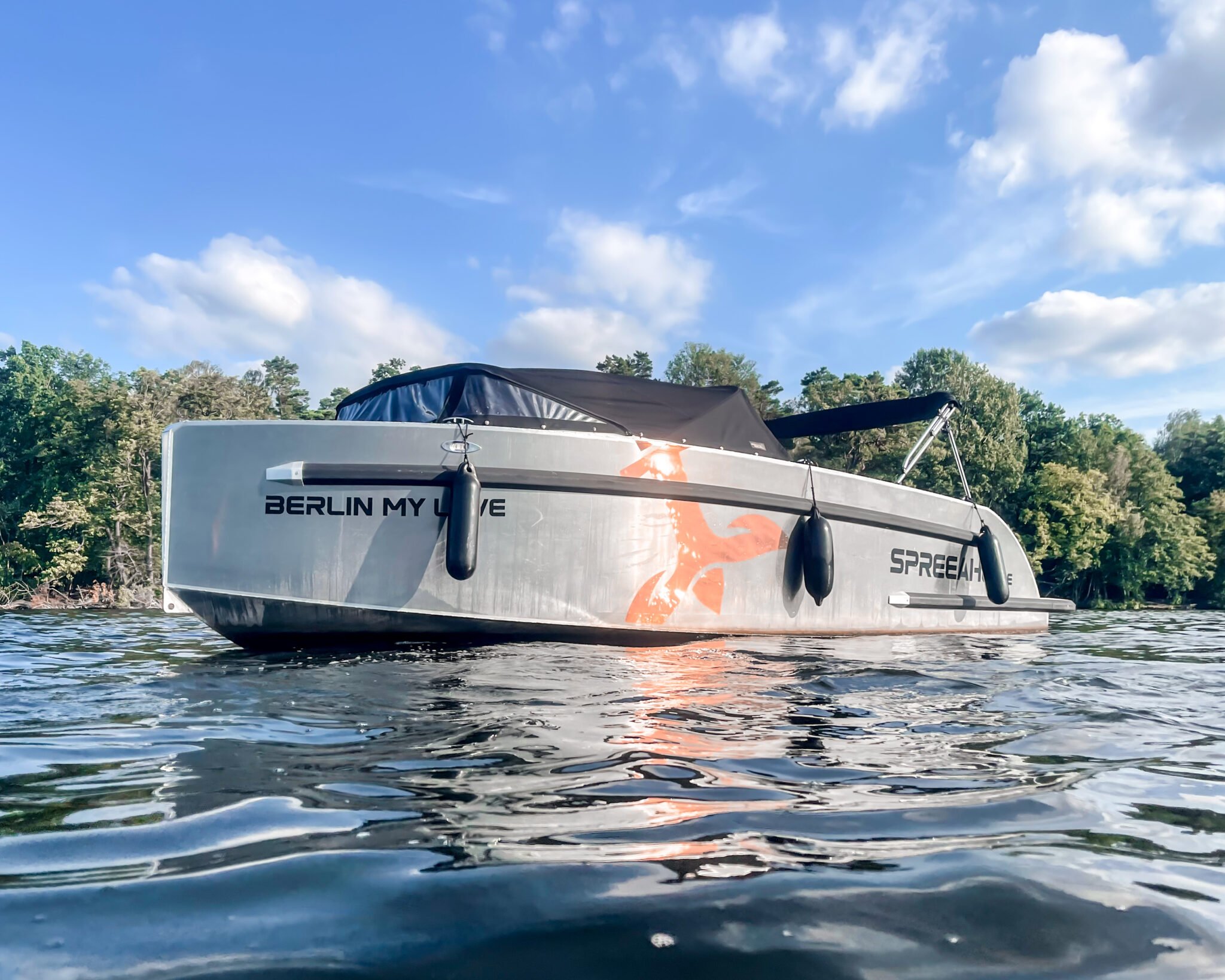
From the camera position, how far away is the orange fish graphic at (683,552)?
4.84 metres

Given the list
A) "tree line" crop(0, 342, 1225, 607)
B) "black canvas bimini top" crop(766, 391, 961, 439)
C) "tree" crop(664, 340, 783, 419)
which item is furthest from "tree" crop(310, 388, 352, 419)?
"black canvas bimini top" crop(766, 391, 961, 439)

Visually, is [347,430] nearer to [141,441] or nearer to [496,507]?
[496,507]

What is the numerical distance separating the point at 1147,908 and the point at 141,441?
23.8 meters

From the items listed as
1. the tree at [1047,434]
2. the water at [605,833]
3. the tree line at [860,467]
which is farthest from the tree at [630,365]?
the water at [605,833]

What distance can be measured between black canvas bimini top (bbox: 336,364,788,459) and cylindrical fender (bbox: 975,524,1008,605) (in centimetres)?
209

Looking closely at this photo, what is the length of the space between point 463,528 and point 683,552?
4.75 ft

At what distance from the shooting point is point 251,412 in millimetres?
23891

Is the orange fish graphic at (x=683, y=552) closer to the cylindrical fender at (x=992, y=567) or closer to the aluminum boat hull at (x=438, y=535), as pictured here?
the aluminum boat hull at (x=438, y=535)

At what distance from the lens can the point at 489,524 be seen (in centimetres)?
459

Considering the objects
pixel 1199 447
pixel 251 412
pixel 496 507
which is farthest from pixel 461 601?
pixel 1199 447

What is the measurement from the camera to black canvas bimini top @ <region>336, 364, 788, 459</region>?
5059mm

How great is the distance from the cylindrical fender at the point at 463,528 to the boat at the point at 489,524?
12 millimetres

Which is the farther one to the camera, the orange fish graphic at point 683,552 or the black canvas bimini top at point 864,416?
the black canvas bimini top at point 864,416

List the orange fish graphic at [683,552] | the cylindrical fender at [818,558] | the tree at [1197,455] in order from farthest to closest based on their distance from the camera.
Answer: the tree at [1197,455] → the cylindrical fender at [818,558] → the orange fish graphic at [683,552]
